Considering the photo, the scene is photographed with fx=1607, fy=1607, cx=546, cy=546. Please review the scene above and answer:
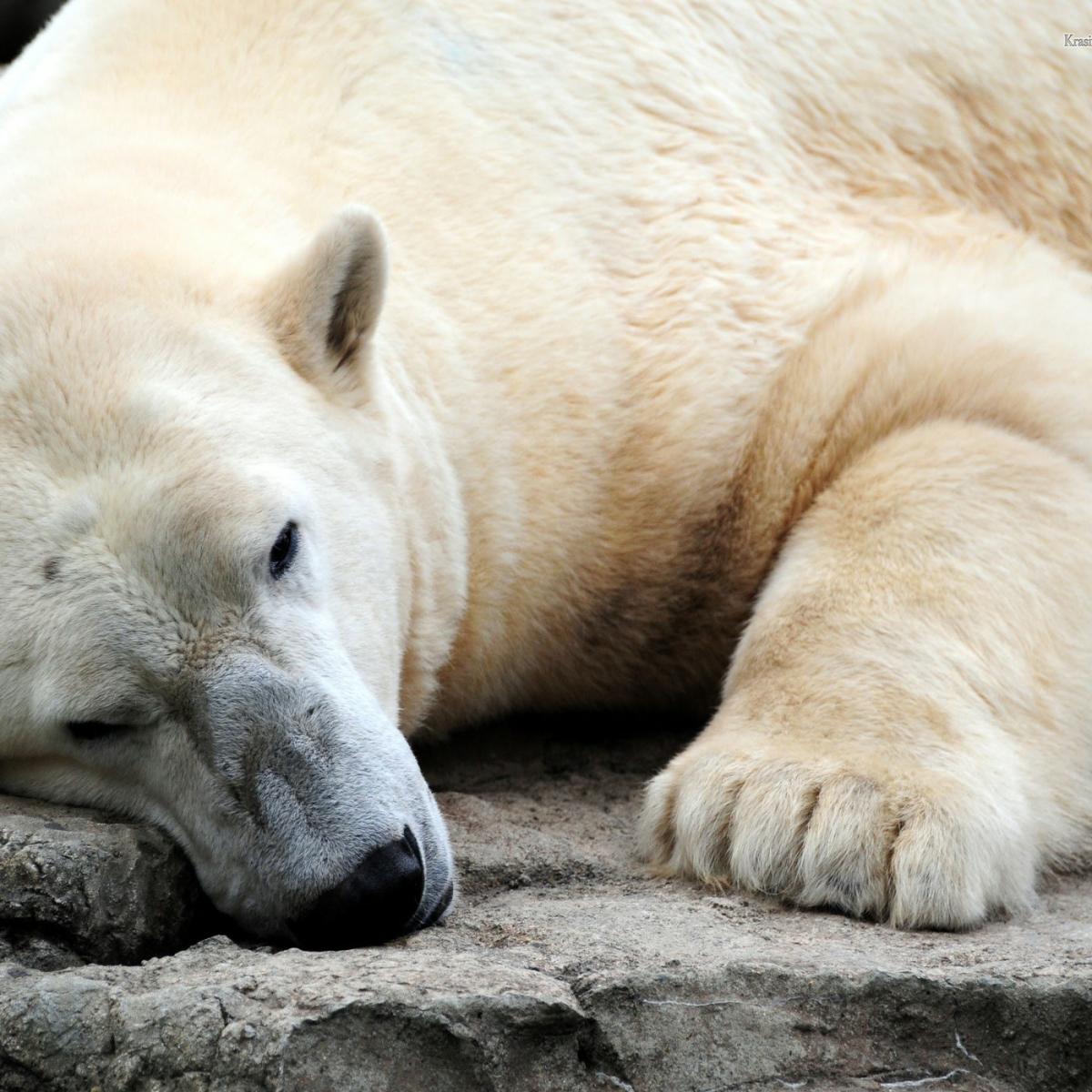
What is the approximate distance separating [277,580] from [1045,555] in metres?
1.34

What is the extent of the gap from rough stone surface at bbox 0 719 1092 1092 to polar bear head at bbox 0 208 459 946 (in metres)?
0.10

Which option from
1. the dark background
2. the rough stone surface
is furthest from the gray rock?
the dark background

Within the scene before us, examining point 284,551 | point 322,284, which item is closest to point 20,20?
point 322,284

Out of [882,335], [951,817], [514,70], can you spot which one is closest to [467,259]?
[514,70]

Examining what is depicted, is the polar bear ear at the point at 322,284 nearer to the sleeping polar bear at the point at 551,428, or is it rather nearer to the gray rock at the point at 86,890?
the sleeping polar bear at the point at 551,428

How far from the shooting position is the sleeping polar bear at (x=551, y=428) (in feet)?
6.89

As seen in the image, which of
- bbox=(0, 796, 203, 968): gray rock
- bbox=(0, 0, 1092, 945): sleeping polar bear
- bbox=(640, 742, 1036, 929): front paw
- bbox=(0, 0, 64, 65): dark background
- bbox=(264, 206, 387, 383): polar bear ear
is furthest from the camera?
bbox=(0, 0, 64, 65): dark background

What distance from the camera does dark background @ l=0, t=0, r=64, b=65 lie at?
19.4 feet

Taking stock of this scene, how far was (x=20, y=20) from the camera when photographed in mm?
5922

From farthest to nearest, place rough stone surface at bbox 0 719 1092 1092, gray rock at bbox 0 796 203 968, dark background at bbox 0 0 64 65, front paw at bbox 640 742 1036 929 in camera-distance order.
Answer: dark background at bbox 0 0 64 65, front paw at bbox 640 742 1036 929, gray rock at bbox 0 796 203 968, rough stone surface at bbox 0 719 1092 1092

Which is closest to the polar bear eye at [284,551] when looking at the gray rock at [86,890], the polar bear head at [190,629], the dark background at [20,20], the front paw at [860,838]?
the polar bear head at [190,629]

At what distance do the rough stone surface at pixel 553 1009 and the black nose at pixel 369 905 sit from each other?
46 mm

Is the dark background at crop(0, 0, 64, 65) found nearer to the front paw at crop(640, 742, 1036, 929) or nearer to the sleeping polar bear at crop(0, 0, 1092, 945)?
the sleeping polar bear at crop(0, 0, 1092, 945)

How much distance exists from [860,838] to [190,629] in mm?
975
